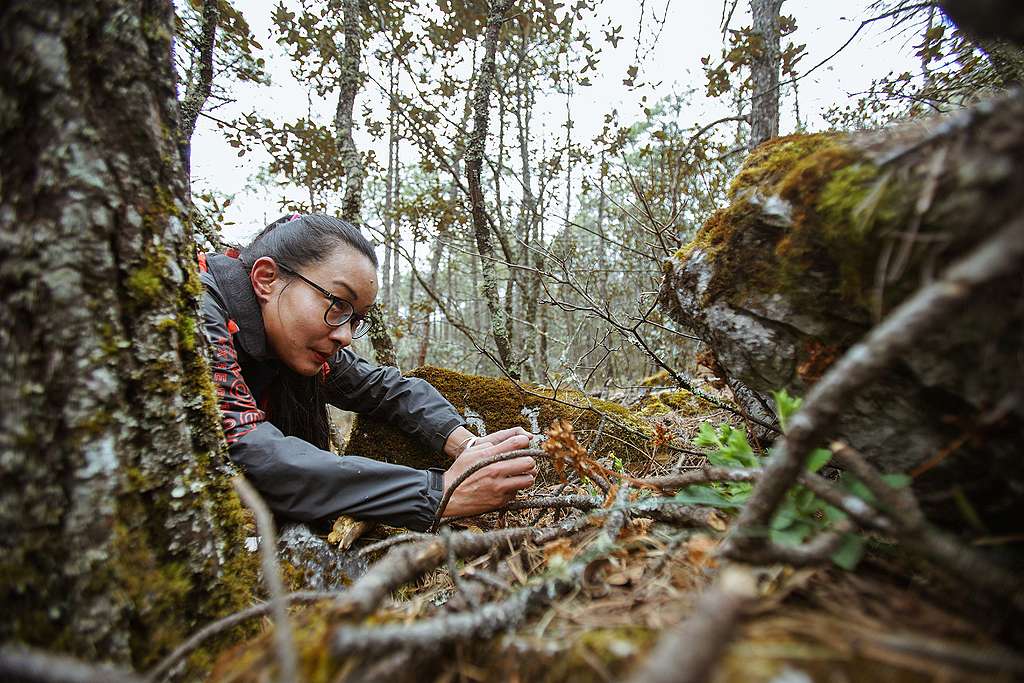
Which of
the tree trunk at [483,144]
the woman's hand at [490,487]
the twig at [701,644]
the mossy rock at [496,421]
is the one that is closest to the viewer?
the twig at [701,644]

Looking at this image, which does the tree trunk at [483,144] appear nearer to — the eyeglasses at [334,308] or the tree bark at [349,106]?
the tree bark at [349,106]

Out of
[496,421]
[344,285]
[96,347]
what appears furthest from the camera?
[496,421]

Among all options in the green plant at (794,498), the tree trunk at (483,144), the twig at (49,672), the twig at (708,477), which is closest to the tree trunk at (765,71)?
the tree trunk at (483,144)

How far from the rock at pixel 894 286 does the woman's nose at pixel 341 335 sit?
2.11m

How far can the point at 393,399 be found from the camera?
300 cm

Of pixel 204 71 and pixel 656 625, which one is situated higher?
pixel 204 71

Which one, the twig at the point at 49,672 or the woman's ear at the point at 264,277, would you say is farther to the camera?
the woman's ear at the point at 264,277

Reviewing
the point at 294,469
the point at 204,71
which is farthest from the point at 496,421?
the point at 204,71

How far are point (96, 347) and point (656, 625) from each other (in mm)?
1351

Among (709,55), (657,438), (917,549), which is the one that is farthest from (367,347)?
(917,549)

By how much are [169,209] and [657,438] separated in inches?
82.3

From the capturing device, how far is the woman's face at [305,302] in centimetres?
260

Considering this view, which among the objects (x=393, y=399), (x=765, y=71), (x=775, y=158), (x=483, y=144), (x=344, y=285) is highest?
(x=765, y=71)

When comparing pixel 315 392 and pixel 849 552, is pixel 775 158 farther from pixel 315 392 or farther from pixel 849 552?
pixel 315 392
